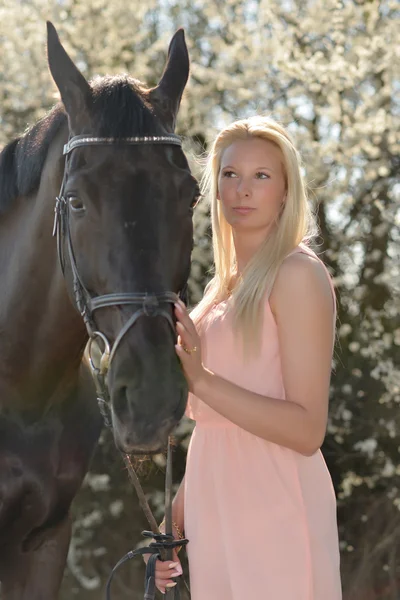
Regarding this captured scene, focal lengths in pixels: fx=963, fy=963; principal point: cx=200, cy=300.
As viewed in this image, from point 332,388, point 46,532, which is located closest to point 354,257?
point 332,388

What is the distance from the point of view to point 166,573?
9.32 feet

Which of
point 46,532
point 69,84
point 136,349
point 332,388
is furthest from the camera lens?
point 332,388

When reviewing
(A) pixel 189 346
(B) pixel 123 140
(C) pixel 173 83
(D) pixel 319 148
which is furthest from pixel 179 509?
(D) pixel 319 148

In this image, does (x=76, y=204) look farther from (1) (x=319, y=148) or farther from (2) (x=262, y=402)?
(1) (x=319, y=148)

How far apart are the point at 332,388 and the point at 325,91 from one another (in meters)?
2.32

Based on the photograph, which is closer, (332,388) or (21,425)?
(21,425)

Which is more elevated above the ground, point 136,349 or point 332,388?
point 136,349

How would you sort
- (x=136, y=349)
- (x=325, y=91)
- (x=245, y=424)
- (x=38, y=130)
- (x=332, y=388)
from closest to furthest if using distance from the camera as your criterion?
(x=136, y=349) → (x=245, y=424) → (x=38, y=130) → (x=332, y=388) → (x=325, y=91)

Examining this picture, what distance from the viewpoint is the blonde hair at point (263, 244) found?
2.81 meters

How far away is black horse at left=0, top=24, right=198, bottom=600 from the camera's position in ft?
8.26

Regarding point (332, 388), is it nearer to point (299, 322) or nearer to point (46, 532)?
point (46, 532)

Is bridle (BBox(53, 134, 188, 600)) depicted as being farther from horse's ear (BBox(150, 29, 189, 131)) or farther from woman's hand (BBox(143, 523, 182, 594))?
horse's ear (BBox(150, 29, 189, 131))

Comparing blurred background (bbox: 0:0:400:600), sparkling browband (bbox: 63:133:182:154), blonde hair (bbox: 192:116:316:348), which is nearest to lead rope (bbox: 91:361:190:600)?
blonde hair (bbox: 192:116:316:348)

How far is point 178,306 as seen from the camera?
2.59 meters
